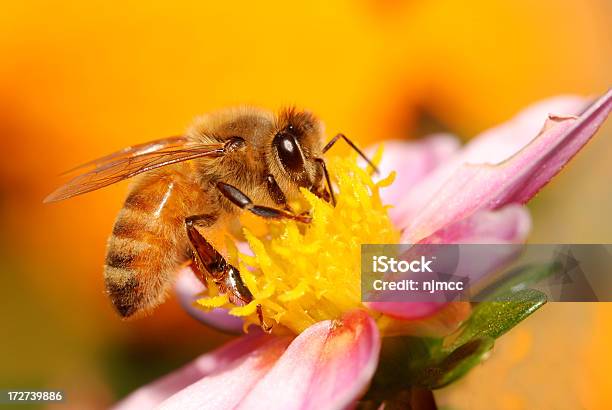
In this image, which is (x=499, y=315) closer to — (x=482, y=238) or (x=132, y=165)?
(x=482, y=238)

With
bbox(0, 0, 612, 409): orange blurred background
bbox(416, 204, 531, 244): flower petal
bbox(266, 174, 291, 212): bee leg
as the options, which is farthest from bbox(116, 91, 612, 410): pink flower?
bbox(0, 0, 612, 409): orange blurred background

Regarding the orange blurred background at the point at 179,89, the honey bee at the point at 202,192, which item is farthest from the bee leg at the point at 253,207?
the orange blurred background at the point at 179,89

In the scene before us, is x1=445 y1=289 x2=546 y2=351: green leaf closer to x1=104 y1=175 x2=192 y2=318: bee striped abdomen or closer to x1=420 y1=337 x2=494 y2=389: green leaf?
x1=420 y1=337 x2=494 y2=389: green leaf

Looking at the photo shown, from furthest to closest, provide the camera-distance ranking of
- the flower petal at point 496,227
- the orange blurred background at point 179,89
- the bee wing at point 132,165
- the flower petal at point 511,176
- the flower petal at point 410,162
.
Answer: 1. the orange blurred background at point 179,89
2. the flower petal at point 410,162
3. the bee wing at point 132,165
4. the flower petal at point 511,176
5. the flower petal at point 496,227

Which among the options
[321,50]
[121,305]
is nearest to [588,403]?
[121,305]

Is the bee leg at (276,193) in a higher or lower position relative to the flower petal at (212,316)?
higher

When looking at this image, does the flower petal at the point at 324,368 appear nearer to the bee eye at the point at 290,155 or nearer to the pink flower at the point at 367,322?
the pink flower at the point at 367,322
